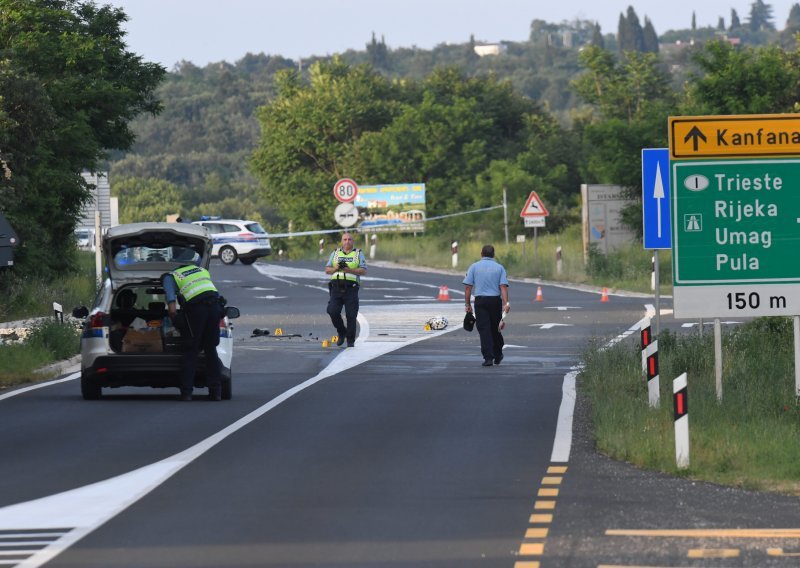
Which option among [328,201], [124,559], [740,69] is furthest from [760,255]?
[328,201]

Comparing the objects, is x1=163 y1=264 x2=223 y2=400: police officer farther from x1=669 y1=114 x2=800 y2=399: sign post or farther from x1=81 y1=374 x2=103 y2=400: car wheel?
x1=669 y1=114 x2=800 y2=399: sign post

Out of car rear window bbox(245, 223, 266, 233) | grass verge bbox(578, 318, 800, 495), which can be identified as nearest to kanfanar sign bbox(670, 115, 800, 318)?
grass verge bbox(578, 318, 800, 495)

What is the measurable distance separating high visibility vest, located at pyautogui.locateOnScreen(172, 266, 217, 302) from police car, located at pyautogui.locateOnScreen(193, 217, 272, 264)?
46.0 meters

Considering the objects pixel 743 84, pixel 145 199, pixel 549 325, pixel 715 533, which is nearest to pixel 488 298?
pixel 549 325

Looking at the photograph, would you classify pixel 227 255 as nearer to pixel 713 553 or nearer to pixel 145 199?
pixel 713 553

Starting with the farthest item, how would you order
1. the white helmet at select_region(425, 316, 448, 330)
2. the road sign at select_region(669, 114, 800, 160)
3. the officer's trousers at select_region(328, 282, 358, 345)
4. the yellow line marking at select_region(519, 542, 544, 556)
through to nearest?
the white helmet at select_region(425, 316, 448, 330)
the officer's trousers at select_region(328, 282, 358, 345)
the road sign at select_region(669, 114, 800, 160)
the yellow line marking at select_region(519, 542, 544, 556)

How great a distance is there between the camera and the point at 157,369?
772 inches

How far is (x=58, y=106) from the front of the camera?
1641 inches

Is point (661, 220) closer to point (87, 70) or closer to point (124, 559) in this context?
point (124, 559)

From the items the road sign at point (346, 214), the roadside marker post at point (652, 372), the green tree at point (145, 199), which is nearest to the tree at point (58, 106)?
the road sign at point (346, 214)

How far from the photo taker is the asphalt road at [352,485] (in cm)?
1013

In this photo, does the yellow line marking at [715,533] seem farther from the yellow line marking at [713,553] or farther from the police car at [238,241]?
the police car at [238,241]

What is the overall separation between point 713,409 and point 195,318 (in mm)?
5895

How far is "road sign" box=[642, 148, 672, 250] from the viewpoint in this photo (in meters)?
21.8
